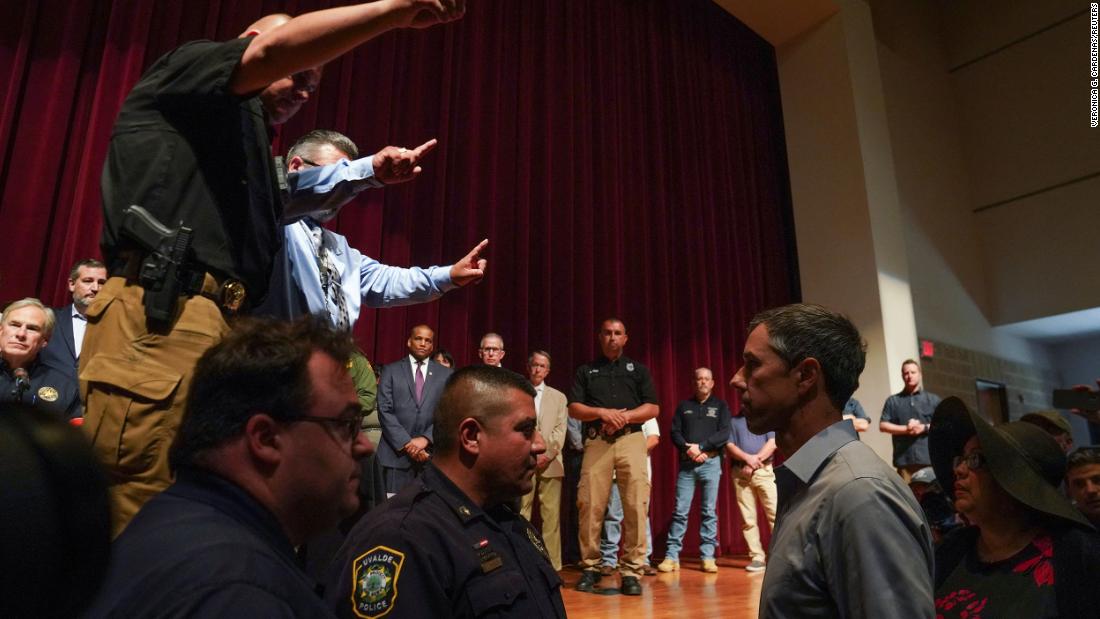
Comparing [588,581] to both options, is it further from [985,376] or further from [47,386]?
[985,376]

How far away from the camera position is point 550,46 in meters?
6.40

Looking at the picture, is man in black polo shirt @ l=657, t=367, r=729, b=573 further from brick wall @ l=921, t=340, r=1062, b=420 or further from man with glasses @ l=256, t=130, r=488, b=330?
man with glasses @ l=256, t=130, r=488, b=330

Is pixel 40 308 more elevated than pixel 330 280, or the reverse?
pixel 40 308

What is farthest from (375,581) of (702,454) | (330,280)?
(702,454)

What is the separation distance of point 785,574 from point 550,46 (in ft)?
19.2

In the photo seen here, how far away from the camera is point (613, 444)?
4.65 metres

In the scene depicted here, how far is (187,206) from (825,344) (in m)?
1.16

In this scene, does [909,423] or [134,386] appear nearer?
[134,386]

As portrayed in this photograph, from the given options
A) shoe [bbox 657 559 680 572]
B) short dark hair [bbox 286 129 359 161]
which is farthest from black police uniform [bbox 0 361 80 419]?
shoe [bbox 657 559 680 572]

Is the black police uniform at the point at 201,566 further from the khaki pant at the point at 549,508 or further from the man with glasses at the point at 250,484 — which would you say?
the khaki pant at the point at 549,508

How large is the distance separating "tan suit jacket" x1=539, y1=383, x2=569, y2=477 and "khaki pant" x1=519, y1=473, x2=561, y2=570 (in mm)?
74

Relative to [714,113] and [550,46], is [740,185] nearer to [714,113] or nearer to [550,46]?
[714,113]

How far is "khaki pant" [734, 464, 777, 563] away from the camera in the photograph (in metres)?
5.66

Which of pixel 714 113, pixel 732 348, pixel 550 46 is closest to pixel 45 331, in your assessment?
pixel 550 46
